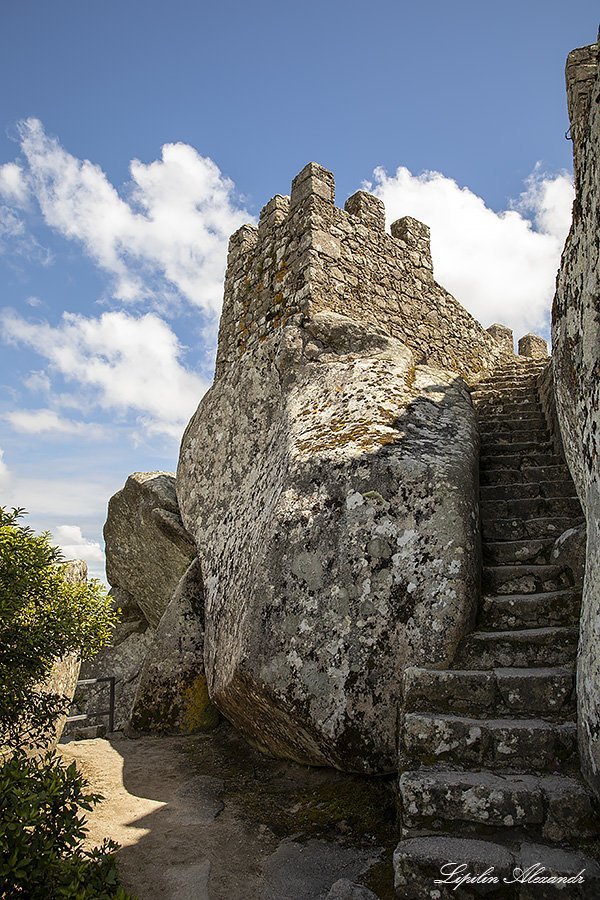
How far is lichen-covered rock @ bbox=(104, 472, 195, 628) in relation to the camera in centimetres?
1184

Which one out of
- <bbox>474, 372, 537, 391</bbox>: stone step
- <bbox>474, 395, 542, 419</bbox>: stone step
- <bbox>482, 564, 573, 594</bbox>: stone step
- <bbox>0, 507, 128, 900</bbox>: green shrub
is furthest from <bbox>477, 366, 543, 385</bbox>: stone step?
<bbox>0, 507, 128, 900</bbox>: green shrub

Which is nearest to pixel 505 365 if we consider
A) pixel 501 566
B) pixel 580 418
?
pixel 501 566

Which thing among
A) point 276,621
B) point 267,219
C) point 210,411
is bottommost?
point 276,621

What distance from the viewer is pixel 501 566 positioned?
5375mm

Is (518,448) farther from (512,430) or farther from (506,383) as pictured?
(506,383)

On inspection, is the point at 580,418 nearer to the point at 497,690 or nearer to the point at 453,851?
the point at 497,690

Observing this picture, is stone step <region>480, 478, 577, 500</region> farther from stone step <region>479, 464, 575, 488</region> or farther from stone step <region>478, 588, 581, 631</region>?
stone step <region>478, 588, 581, 631</region>

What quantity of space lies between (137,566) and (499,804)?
38.2ft

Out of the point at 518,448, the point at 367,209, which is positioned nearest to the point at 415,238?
the point at 367,209

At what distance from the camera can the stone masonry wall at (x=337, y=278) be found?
8773 mm

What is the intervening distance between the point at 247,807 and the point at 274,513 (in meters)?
2.53

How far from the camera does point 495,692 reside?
13.3ft

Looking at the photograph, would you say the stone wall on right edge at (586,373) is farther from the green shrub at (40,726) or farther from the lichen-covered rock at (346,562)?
the green shrub at (40,726)

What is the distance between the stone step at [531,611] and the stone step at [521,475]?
2.20 meters
